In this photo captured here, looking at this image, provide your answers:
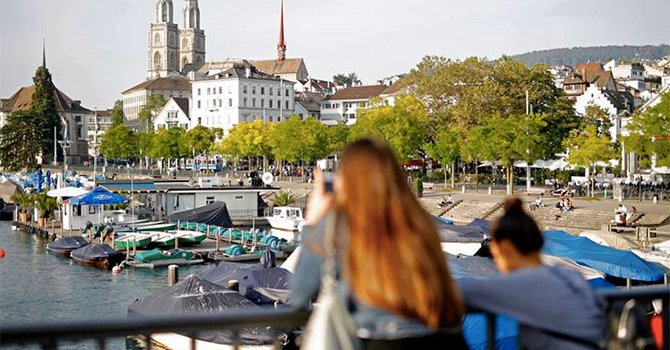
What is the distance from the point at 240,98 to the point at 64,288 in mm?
90339

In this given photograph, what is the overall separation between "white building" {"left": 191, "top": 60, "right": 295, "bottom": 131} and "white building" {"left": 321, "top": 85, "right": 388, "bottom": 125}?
9.58 meters

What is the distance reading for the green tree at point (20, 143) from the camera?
120312mm

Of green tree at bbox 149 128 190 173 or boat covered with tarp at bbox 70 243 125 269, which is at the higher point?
green tree at bbox 149 128 190 173

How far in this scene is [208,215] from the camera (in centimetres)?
5341

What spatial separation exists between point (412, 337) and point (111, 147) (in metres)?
118

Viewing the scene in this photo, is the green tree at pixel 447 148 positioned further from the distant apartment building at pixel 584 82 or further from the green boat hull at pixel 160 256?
the distant apartment building at pixel 584 82

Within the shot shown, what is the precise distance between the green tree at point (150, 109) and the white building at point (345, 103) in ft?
110

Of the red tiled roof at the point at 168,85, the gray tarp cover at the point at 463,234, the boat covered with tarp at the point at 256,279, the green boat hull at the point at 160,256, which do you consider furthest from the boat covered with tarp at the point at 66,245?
the red tiled roof at the point at 168,85

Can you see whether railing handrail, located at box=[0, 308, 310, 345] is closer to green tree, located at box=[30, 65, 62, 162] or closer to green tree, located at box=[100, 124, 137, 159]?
green tree, located at box=[100, 124, 137, 159]

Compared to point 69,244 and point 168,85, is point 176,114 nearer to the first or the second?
point 168,85

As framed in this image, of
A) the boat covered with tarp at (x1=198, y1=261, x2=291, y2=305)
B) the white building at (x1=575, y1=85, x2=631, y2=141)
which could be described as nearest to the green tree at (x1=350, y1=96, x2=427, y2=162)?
the white building at (x1=575, y1=85, x2=631, y2=141)

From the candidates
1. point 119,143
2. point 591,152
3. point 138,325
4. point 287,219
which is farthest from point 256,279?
point 119,143

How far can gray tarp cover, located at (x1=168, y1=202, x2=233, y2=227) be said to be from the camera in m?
53.1

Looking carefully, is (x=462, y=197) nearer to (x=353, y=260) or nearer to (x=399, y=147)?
(x=399, y=147)
